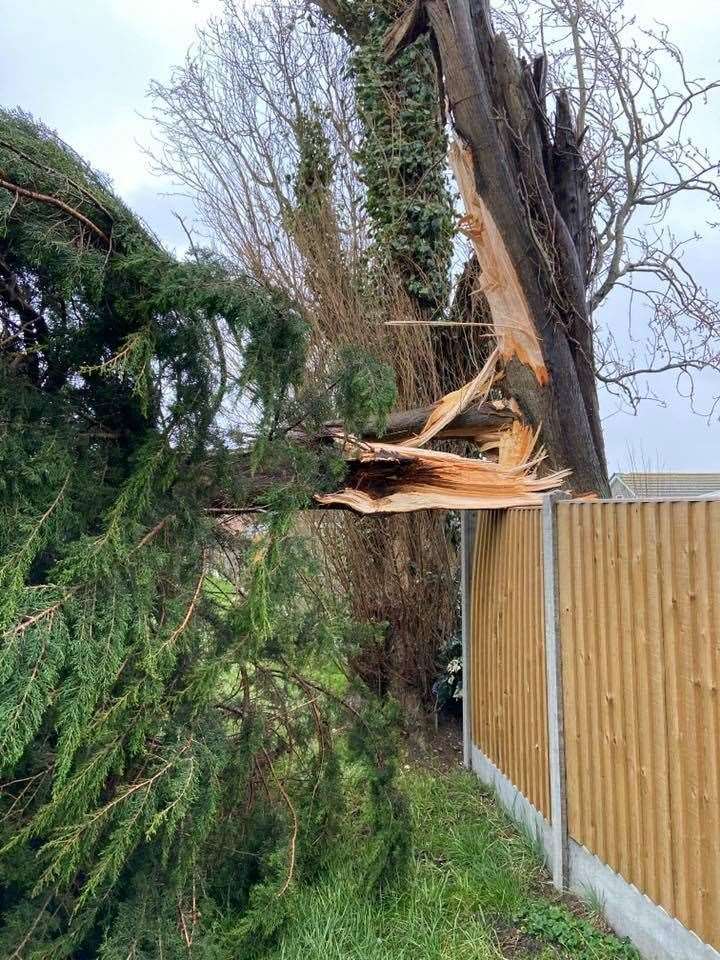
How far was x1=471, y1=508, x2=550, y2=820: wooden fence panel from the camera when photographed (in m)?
4.60

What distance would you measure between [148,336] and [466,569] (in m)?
3.81

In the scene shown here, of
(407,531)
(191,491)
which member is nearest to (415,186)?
(407,531)

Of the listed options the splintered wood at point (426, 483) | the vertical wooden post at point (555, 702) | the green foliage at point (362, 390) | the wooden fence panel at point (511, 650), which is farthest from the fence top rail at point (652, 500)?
the green foliage at point (362, 390)

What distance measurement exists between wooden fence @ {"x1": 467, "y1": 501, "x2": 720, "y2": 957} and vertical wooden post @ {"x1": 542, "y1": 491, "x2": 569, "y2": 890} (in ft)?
0.06

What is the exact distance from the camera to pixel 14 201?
2.74 meters

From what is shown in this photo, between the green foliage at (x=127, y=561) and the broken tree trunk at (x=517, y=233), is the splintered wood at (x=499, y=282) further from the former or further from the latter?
the green foliage at (x=127, y=561)

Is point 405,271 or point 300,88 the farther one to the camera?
point 300,88

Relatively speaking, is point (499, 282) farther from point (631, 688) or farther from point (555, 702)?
point (631, 688)

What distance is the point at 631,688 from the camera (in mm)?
3447

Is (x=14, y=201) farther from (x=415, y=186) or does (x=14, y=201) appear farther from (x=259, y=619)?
(x=415, y=186)

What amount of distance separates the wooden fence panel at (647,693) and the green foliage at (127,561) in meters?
1.43

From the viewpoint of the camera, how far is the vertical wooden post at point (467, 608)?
20.3 ft

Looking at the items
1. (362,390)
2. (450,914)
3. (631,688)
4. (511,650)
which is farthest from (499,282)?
(450,914)

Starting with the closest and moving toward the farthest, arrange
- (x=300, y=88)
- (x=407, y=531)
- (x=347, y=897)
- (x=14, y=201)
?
(x=14, y=201)
(x=347, y=897)
(x=407, y=531)
(x=300, y=88)
